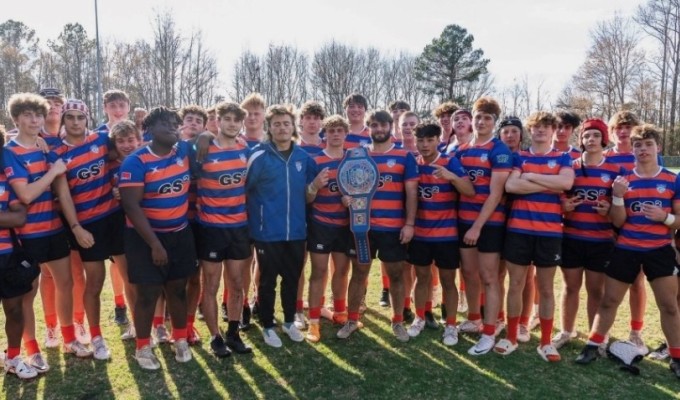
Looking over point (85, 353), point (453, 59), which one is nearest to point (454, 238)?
point (85, 353)

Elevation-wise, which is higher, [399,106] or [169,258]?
[399,106]

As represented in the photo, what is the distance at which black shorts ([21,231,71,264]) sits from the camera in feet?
14.1

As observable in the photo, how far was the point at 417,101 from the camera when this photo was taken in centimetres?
5491

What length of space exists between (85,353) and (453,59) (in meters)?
45.0

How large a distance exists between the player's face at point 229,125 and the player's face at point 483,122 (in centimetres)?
241

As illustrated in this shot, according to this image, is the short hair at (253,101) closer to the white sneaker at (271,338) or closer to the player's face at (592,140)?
the white sneaker at (271,338)

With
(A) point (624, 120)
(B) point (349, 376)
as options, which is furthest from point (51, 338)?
(A) point (624, 120)

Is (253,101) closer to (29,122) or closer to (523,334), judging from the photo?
(29,122)

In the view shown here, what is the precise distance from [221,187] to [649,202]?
4.04m

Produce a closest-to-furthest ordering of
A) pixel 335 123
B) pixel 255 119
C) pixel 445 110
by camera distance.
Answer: pixel 335 123
pixel 255 119
pixel 445 110

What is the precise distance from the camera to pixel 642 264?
440cm

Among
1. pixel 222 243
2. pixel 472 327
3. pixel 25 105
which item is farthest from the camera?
pixel 472 327

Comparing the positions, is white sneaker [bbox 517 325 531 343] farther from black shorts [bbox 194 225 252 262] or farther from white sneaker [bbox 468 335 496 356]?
black shorts [bbox 194 225 252 262]

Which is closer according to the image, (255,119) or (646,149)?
(646,149)
